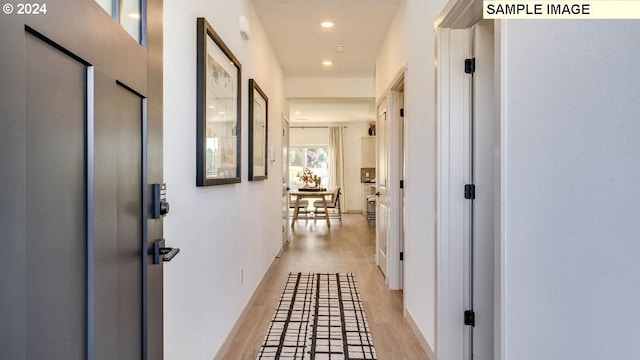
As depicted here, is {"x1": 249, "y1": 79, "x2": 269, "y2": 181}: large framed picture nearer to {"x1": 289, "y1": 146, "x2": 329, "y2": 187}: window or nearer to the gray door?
the gray door

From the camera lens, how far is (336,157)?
10.6 metres

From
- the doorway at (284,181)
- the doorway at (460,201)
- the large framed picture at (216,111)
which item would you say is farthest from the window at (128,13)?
the doorway at (284,181)

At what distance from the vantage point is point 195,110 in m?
1.82

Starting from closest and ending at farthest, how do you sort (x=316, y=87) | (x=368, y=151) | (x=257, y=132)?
(x=257, y=132) → (x=316, y=87) → (x=368, y=151)

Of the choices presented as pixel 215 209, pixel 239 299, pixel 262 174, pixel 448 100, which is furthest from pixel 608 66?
pixel 262 174

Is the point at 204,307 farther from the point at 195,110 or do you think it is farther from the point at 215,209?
the point at 195,110

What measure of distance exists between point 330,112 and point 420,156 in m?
6.60

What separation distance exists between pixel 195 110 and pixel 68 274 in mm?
1276

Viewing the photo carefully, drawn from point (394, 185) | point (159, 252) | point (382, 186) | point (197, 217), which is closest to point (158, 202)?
point (159, 252)

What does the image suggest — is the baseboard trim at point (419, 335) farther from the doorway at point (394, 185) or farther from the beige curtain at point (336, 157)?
the beige curtain at point (336, 157)

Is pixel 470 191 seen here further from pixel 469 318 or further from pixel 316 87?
pixel 316 87

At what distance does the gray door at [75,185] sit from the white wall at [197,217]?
0.49 m

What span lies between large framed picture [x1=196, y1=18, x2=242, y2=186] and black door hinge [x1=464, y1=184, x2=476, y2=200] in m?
1.41

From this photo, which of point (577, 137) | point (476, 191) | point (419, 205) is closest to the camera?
point (577, 137)
